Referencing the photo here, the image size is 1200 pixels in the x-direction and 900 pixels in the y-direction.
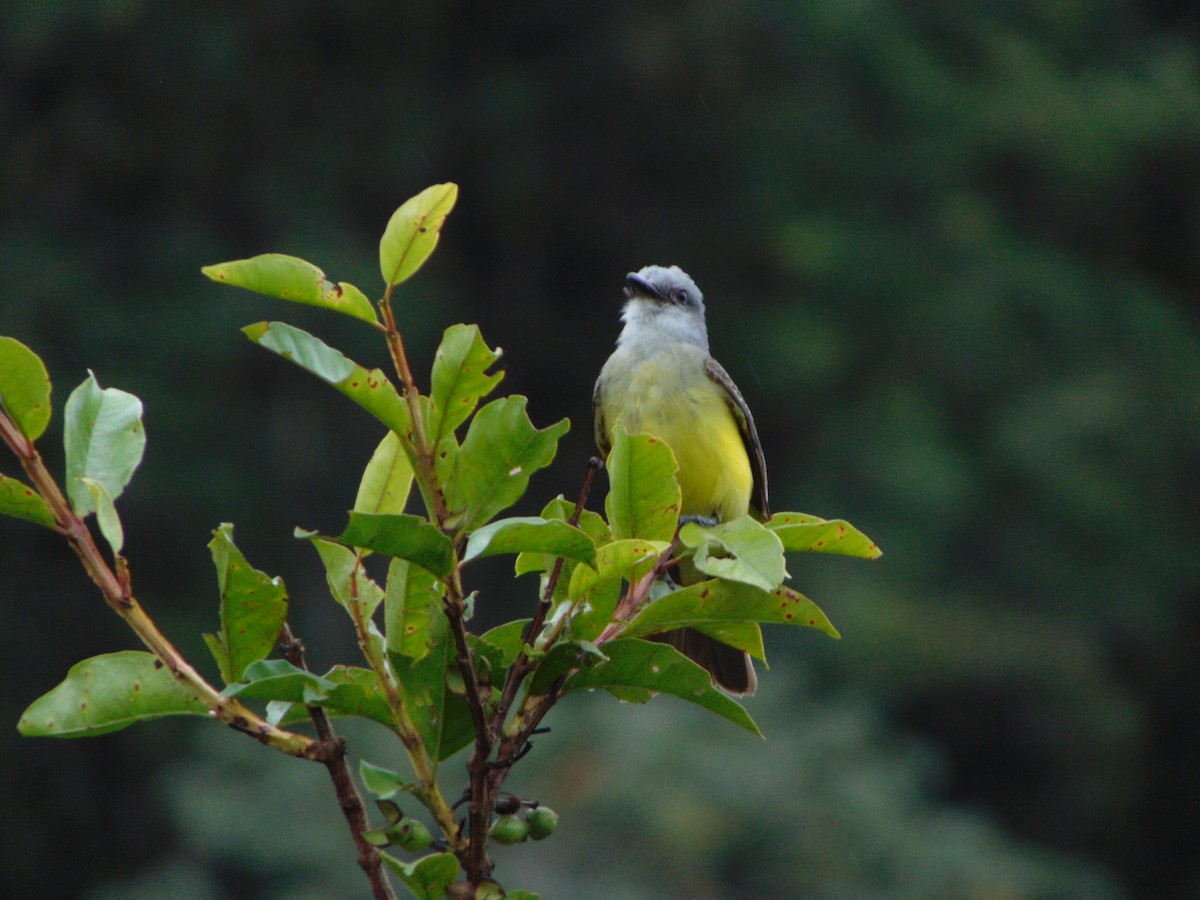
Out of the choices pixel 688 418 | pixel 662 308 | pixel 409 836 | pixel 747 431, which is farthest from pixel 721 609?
pixel 662 308

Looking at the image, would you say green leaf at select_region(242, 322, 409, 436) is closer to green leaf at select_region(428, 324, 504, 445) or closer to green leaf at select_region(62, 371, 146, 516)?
green leaf at select_region(428, 324, 504, 445)

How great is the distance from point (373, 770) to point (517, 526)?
0.99 feet

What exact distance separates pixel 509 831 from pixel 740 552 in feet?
1.15

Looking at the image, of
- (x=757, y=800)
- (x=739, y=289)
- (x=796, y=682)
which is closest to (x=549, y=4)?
(x=739, y=289)

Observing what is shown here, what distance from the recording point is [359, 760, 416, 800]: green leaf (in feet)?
4.92

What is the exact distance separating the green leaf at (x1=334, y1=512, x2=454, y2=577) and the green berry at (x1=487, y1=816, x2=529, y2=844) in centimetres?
28

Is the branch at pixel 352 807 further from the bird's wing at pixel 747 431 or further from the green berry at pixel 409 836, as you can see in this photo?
the bird's wing at pixel 747 431

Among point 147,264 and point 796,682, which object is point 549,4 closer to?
point 147,264

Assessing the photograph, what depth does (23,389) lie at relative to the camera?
1.45m

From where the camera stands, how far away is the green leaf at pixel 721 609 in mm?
1614

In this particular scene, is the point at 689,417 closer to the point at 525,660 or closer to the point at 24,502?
the point at 525,660

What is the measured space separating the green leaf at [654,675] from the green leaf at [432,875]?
240 millimetres

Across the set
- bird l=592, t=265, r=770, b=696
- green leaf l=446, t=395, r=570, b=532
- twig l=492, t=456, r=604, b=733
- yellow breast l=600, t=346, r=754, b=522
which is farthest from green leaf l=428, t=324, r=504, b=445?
yellow breast l=600, t=346, r=754, b=522

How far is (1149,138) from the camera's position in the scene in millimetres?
16109
